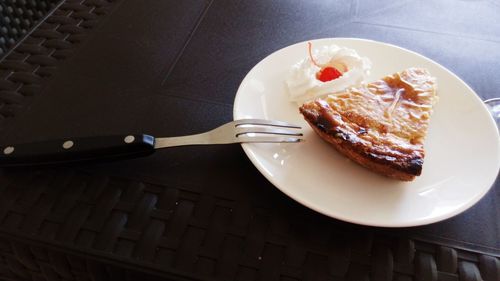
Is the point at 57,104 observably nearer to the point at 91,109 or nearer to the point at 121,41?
the point at 91,109

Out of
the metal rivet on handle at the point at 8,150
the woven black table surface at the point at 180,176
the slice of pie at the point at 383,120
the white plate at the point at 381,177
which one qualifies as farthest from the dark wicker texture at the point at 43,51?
the slice of pie at the point at 383,120

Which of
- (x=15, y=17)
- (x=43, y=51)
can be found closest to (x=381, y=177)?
(x=43, y=51)

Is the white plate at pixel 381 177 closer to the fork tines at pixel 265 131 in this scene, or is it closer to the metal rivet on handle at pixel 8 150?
the fork tines at pixel 265 131

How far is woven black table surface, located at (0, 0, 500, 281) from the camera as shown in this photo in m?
0.55

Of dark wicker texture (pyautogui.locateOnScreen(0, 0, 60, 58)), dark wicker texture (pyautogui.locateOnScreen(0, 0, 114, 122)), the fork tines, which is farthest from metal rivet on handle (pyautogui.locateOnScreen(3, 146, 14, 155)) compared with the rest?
dark wicker texture (pyautogui.locateOnScreen(0, 0, 60, 58))

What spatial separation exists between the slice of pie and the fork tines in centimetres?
4

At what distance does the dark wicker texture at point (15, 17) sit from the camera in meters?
1.11

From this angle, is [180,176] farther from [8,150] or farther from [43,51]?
[43,51]

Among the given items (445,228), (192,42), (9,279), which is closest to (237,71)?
(192,42)

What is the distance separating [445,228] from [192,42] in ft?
2.13

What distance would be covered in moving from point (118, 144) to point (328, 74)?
439 mm

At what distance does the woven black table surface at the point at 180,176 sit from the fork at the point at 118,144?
0.10 feet

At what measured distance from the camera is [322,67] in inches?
31.9

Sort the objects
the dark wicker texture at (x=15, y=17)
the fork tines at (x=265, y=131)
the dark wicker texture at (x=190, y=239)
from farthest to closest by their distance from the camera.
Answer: the dark wicker texture at (x=15, y=17) → the fork tines at (x=265, y=131) → the dark wicker texture at (x=190, y=239)
